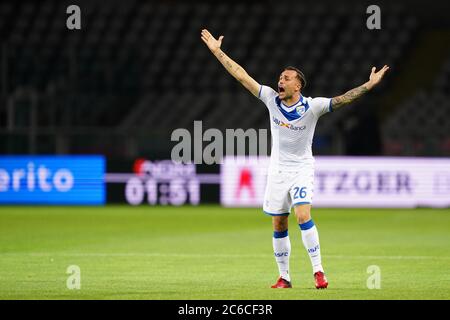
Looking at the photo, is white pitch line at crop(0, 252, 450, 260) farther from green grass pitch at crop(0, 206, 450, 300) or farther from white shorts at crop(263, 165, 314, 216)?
white shorts at crop(263, 165, 314, 216)

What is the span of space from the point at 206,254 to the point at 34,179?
11.9 meters

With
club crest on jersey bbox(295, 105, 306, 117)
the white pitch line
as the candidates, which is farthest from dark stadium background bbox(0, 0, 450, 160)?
club crest on jersey bbox(295, 105, 306, 117)

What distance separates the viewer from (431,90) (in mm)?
29062

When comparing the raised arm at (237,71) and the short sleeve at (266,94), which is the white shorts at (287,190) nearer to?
the short sleeve at (266,94)

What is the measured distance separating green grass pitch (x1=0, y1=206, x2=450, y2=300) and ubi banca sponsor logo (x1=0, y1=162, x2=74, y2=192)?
186 cm

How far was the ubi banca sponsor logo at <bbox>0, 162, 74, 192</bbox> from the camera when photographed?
24.2 metres

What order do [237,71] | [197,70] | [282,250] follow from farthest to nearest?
1. [197,70]
2. [237,71]
3. [282,250]

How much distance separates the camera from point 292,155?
967 cm

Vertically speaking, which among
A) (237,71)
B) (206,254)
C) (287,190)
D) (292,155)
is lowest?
(206,254)

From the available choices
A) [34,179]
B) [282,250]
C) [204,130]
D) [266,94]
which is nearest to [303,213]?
[282,250]

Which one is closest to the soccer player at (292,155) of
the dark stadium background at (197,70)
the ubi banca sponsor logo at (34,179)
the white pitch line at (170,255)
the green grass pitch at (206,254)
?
the green grass pitch at (206,254)

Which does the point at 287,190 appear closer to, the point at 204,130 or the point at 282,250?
the point at 282,250

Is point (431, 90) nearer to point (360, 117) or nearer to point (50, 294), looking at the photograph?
point (360, 117)
